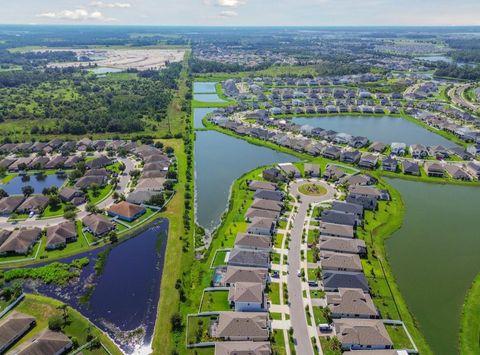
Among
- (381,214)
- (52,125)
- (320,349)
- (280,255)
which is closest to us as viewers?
(320,349)

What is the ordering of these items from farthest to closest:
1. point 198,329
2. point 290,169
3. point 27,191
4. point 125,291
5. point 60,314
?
point 290,169 < point 27,191 < point 125,291 < point 60,314 < point 198,329

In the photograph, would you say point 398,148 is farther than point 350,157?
Yes

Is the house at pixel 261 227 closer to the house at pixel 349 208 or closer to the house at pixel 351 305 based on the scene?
the house at pixel 349 208

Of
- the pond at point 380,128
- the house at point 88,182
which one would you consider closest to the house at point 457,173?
the pond at point 380,128

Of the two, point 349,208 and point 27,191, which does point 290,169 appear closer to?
point 349,208

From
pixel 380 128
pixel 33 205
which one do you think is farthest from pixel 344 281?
pixel 380 128

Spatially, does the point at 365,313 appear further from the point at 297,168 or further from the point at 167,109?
the point at 167,109

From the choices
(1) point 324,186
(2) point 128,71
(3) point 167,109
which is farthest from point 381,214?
(2) point 128,71

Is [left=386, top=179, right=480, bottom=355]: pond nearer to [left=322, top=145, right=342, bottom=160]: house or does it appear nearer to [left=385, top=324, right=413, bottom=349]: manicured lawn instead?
[left=385, top=324, right=413, bottom=349]: manicured lawn
